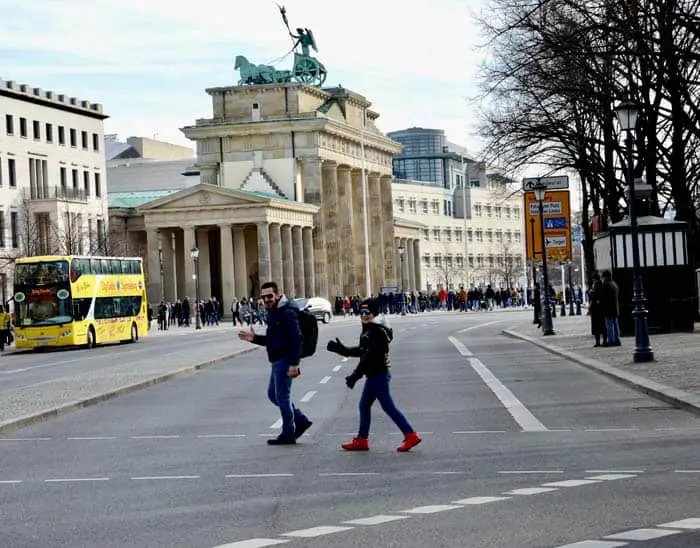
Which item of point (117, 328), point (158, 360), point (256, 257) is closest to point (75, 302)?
point (117, 328)

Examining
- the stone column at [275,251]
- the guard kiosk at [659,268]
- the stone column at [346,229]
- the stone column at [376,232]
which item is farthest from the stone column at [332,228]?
the guard kiosk at [659,268]

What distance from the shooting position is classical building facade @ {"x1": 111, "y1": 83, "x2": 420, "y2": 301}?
368 ft

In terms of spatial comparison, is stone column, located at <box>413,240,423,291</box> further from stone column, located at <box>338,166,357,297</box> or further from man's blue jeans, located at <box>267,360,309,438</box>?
man's blue jeans, located at <box>267,360,309,438</box>

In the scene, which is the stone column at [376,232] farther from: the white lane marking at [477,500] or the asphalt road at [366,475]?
the white lane marking at [477,500]

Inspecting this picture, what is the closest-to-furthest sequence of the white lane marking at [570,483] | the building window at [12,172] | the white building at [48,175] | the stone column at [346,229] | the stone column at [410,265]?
the white lane marking at [570,483]
the white building at [48,175]
the building window at [12,172]
the stone column at [346,229]
the stone column at [410,265]

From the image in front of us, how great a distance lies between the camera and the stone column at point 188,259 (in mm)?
112500

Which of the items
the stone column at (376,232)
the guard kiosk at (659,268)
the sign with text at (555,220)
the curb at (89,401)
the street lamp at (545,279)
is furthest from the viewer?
the stone column at (376,232)

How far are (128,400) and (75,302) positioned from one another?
32595 mm

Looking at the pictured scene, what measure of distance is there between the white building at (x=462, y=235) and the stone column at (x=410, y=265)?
1742 centimetres

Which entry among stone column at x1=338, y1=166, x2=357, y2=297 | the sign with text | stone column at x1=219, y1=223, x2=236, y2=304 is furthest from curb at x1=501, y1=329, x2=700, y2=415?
stone column at x1=338, y1=166, x2=357, y2=297

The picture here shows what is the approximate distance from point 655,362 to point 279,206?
8594 cm

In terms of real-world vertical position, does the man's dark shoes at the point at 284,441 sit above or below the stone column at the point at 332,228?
below

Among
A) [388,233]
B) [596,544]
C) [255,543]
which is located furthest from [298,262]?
[596,544]

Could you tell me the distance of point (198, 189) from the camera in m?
111
